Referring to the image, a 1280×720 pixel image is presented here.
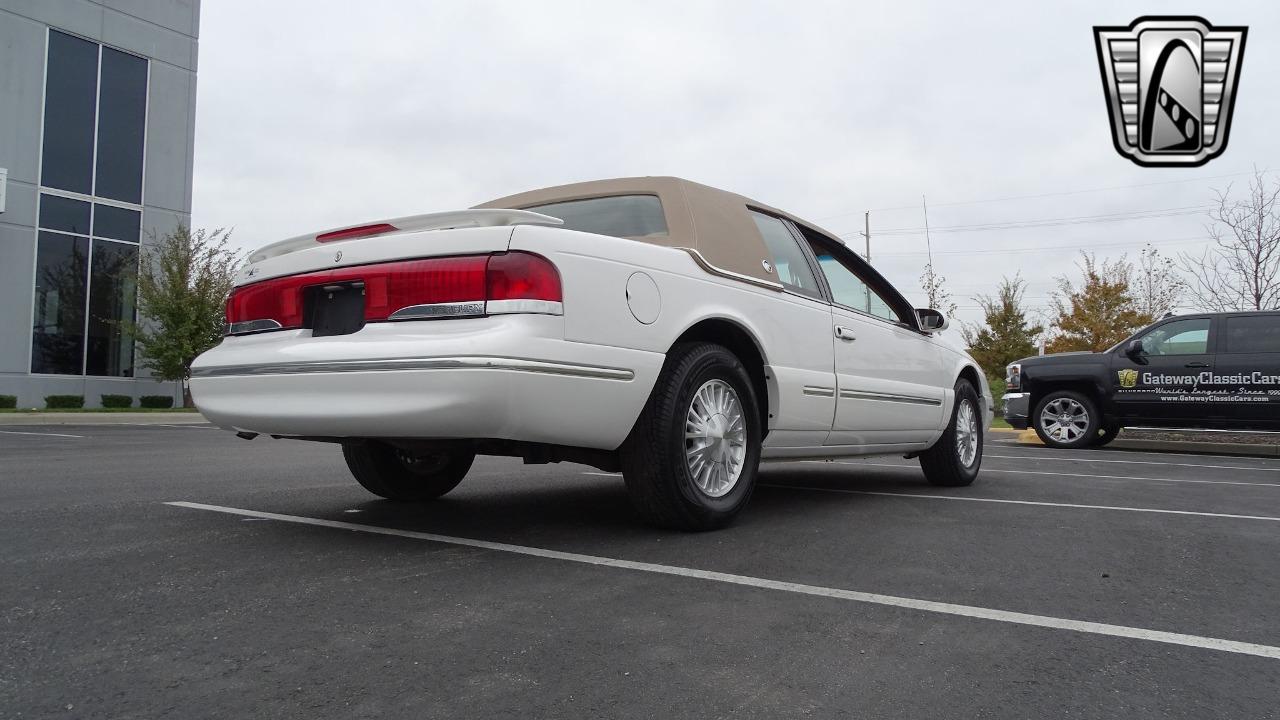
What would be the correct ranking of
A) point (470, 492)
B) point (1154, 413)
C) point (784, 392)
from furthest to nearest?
point (1154, 413)
point (470, 492)
point (784, 392)

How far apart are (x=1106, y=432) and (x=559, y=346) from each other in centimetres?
1161

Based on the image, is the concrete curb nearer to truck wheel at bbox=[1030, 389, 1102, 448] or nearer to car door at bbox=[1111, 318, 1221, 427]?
truck wheel at bbox=[1030, 389, 1102, 448]

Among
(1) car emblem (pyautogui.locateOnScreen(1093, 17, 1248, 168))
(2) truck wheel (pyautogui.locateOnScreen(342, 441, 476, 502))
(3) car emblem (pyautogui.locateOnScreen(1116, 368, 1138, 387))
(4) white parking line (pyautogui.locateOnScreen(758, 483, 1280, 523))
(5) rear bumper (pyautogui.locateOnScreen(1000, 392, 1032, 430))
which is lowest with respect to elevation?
(4) white parking line (pyautogui.locateOnScreen(758, 483, 1280, 523))

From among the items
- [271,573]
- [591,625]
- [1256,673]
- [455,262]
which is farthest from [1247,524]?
[271,573]

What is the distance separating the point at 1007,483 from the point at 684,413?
4.02 m

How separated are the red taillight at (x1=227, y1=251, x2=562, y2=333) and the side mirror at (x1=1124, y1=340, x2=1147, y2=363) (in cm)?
1103

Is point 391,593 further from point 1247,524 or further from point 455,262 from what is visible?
point 1247,524

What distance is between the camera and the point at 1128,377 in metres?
12.0

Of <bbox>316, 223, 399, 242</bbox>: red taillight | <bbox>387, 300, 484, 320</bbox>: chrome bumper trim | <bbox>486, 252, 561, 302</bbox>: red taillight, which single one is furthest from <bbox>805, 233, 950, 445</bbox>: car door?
<bbox>316, 223, 399, 242</bbox>: red taillight

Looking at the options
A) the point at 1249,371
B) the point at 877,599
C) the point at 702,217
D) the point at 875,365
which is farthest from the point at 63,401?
the point at 1249,371

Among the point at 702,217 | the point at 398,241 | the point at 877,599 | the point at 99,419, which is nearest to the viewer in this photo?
the point at 877,599

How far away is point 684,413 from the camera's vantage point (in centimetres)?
387

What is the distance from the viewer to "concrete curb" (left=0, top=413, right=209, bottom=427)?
15922 millimetres

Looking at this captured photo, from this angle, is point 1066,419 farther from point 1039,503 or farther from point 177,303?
point 177,303
